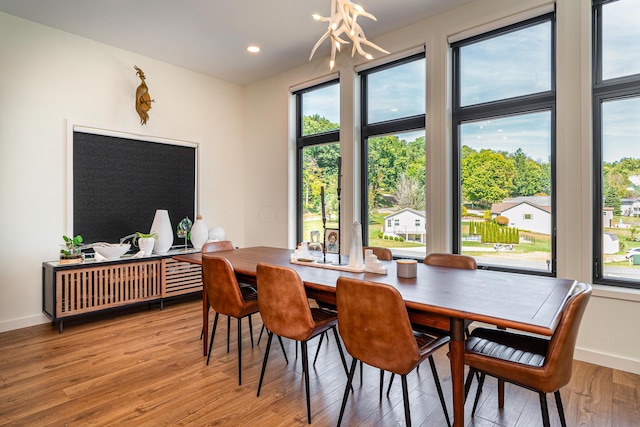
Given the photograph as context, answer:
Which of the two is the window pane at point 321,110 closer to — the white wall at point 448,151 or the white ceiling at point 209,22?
the white wall at point 448,151

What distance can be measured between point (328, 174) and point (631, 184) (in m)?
3.07

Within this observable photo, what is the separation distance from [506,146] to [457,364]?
2.40 metres

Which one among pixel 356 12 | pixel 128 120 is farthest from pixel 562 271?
pixel 128 120

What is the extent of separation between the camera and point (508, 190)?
3.25 m

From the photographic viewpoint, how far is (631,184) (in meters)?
2.69

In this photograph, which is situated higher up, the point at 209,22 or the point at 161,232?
the point at 209,22

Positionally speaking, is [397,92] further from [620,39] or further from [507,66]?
[620,39]

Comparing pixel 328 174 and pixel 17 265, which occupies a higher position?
pixel 328 174

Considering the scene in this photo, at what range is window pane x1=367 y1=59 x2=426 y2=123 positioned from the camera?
3809mm

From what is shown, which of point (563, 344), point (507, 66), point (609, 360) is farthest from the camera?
point (507, 66)

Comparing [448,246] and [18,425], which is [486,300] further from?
[18,425]

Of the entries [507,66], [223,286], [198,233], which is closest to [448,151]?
[507,66]

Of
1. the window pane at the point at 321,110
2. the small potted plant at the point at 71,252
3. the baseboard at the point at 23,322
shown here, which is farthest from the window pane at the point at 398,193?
the baseboard at the point at 23,322

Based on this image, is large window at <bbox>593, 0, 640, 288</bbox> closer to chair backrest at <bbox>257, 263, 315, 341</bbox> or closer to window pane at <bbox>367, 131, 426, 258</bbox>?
window pane at <bbox>367, 131, 426, 258</bbox>
